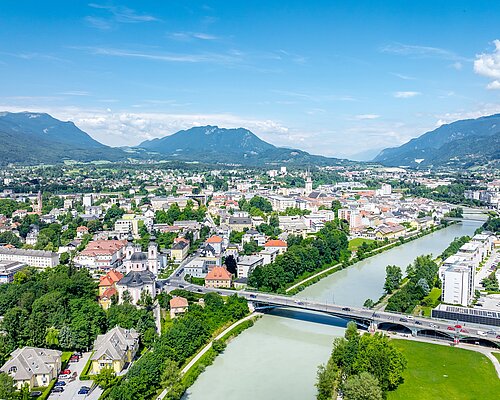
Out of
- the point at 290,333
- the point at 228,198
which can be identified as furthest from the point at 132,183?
the point at 290,333

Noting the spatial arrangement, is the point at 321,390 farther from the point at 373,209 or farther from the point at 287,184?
the point at 287,184

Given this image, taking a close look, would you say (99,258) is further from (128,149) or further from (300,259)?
(128,149)

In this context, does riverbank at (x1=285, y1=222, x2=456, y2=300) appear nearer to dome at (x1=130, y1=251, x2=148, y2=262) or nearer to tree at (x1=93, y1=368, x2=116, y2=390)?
dome at (x1=130, y1=251, x2=148, y2=262)

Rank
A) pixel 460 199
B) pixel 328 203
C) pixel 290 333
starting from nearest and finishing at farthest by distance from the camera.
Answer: pixel 290 333, pixel 328 203, pixel 460 199

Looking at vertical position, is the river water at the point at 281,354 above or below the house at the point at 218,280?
below

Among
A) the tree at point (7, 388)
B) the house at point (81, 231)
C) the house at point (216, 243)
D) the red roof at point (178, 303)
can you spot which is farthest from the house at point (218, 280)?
the house at point (81, 231)

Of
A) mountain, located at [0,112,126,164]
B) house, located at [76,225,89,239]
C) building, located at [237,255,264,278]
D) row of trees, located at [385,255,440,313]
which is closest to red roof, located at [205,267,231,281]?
building, located at [237,255,264,278]

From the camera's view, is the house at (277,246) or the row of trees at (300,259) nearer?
the row of trees at (300,259)

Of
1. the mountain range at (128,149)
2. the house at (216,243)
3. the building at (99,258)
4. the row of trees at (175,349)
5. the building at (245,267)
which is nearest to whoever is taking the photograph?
the row of trees at (175,349)

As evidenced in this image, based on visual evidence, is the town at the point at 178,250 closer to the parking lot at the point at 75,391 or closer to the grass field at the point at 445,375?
the parking lot at the point at 75,391
